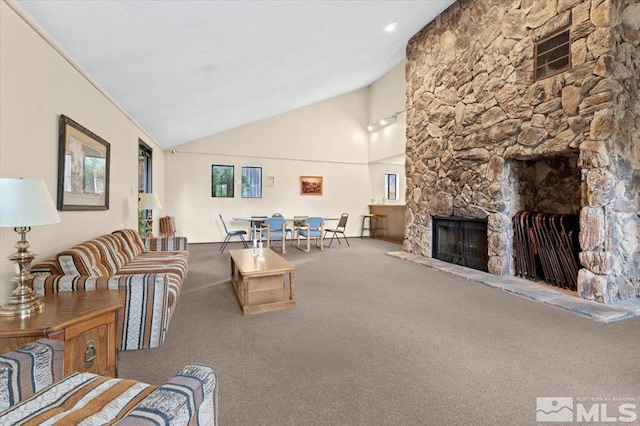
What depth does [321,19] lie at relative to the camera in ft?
11.4

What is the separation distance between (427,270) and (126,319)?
13.6ft

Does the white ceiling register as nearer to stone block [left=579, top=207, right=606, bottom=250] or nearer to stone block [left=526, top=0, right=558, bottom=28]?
stone block [left=526, top=0, right=558, bottom=28]

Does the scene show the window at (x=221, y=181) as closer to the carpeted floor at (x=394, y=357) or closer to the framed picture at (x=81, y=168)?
the framed picture at (x=81, y=168)

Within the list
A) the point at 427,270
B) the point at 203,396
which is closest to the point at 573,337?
the point at 427,270

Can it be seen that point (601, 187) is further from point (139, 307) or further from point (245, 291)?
point (139, 307)

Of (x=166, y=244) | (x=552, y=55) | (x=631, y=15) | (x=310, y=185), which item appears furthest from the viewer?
(x=310, y=185)

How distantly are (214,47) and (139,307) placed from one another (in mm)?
2519

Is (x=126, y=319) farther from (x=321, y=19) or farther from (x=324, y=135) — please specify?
(x=324, y=135)

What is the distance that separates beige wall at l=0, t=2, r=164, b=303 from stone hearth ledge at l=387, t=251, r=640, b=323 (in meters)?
4.66

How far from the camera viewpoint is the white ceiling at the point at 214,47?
2203 mm

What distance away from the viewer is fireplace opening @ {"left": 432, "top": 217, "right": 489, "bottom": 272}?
475 centimetres

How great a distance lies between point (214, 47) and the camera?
120 inches

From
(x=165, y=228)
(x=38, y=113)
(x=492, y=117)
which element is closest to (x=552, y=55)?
(x=492, y=117)

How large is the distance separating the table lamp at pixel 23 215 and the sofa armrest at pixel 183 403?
1.10 metres
